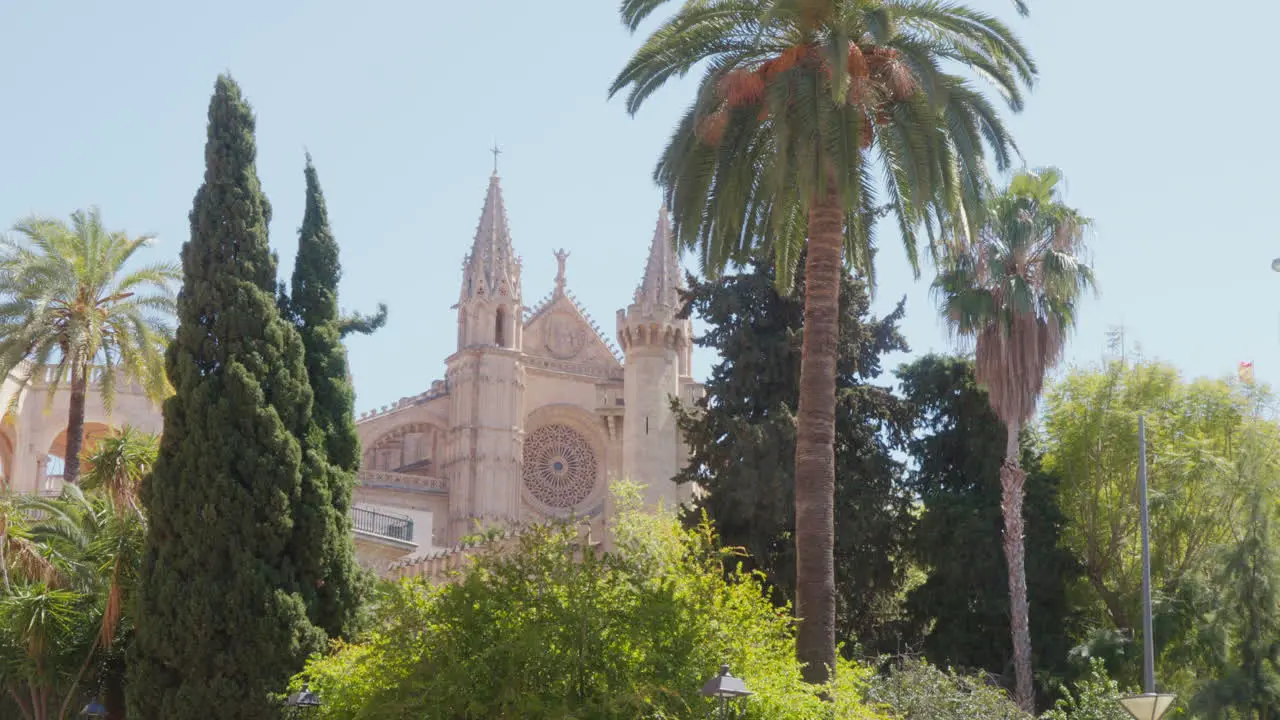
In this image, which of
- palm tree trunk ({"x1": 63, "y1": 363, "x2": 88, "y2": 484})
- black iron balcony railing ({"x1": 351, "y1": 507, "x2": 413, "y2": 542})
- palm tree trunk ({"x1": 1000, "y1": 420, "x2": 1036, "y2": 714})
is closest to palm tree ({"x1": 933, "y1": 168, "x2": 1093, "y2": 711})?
palm tree trunk ({"x1": 1000, "y1": 420, "x2": 1036, "y2": 714})

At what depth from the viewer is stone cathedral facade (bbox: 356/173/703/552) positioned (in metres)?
56.7

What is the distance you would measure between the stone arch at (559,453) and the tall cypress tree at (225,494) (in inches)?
1462

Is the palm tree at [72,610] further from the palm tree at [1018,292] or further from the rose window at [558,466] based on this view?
the rose window at [558,466]

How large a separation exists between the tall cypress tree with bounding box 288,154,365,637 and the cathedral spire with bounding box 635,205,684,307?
77.3 feet

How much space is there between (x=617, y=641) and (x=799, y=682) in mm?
1957

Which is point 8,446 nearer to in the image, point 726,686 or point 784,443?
point 784,443

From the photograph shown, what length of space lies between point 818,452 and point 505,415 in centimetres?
4056

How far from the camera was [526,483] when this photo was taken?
200 feet

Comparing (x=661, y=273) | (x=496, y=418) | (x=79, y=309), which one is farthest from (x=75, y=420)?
(x=496, y=418)

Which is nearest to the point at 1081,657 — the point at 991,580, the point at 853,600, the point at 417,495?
the point at 991,580

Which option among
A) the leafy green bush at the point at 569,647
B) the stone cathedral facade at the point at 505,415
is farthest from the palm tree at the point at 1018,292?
the stone cathedral facade at the point at 505,415

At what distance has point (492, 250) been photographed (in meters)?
59.3

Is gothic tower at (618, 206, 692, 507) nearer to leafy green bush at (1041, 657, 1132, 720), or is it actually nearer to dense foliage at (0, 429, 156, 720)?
dense foliage at (0, 429, 156, 720)

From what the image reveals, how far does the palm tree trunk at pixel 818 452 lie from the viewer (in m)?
18.0
